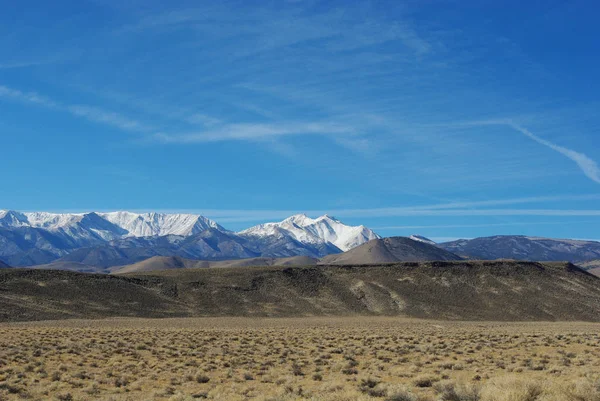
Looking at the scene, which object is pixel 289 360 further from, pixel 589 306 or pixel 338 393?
pixel 589 306

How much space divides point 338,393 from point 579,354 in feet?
67.0

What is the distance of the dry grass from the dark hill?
59.1 metres

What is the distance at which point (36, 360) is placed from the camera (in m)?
30.1

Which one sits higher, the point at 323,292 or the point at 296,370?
the point at 323,292

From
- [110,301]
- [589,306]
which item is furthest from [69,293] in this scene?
[589,306]

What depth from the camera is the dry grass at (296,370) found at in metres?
19.0

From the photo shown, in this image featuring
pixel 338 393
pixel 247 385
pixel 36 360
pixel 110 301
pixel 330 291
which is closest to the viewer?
Result: pixel 338 393

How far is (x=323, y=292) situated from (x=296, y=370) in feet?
333

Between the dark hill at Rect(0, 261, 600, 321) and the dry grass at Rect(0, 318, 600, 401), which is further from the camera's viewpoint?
the dark hill at Rect(0, 261, 600, 321)

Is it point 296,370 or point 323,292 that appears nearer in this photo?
point 296,370

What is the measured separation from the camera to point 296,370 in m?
27.0

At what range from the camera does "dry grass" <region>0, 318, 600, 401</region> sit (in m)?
19.0

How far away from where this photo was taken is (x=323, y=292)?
128m

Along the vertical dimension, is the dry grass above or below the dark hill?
below
